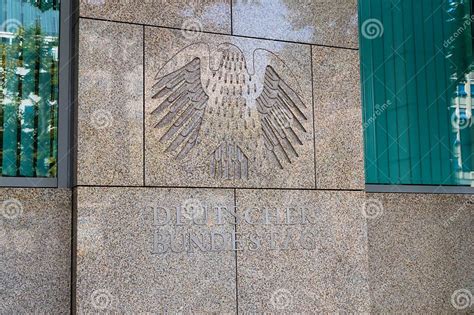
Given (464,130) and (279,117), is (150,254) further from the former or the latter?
(464,130)

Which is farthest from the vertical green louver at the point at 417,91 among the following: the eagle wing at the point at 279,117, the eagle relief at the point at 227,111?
the eagle relief at the point at 227,111

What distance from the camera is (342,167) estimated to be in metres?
7.00

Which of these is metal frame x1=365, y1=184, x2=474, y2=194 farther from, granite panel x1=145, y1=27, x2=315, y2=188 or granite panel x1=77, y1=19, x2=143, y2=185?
granite panel x1=77, y1=19, x2=143, y2=185

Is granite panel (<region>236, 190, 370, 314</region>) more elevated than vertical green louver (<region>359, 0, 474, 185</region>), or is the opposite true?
vertical green louver (<region>359, 0, 474, 185</region>)

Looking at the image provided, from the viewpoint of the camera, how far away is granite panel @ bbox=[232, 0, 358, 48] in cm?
679

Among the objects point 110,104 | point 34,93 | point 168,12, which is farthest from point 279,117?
point 34,93

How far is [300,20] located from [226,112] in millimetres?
1412

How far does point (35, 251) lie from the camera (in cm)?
597

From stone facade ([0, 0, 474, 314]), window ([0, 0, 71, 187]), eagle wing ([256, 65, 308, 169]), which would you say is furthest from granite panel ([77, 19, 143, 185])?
eagle wing ([256, 65, 308, 169])

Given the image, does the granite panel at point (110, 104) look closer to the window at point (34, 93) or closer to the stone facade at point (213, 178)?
the stone facade at point (213, 178)

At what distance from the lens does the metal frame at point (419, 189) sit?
7.56m

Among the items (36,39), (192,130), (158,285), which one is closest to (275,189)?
(192,130)

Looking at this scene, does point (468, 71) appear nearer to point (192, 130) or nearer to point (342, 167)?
point (342, 167)

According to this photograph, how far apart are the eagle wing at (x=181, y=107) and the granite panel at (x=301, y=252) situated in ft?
2.58
